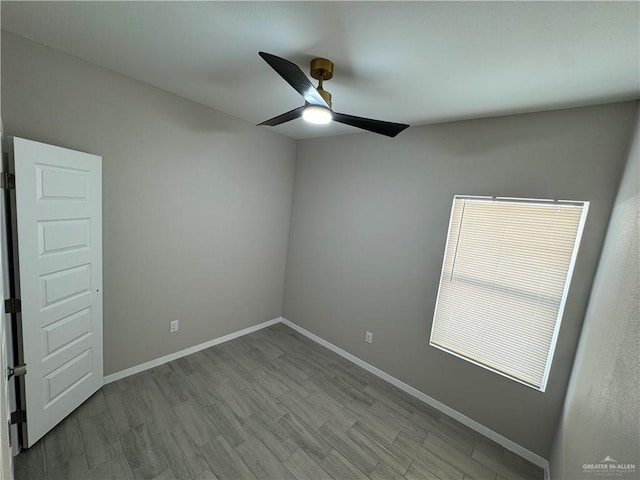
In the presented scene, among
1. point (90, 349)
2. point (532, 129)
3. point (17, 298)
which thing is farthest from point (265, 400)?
point (532, 129)

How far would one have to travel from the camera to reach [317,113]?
147 centimetres

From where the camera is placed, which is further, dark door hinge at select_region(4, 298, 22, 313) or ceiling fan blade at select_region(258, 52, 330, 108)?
dark door hinge at select_region(4, 298, 22, 313)

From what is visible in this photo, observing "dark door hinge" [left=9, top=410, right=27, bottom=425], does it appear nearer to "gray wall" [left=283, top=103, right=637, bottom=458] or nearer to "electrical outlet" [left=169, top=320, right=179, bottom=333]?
"electrical outlet" [left=169, top=320, right=179, bottom=333]

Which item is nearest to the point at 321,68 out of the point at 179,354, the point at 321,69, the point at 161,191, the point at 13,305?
the point at 321,69

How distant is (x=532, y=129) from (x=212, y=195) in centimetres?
291

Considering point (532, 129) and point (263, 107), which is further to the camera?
point (263, 107)

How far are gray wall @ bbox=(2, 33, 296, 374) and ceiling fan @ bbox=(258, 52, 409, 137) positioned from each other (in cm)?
121

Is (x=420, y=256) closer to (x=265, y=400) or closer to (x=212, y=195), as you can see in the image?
(x=265, y=400)

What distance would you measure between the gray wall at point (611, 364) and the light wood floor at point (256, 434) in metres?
0.76

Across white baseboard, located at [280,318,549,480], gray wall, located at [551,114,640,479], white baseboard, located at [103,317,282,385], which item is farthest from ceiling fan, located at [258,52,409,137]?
white baseboard, located at [103,317,282,385]

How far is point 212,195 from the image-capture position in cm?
277

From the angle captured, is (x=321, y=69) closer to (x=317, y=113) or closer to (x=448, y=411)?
(x=317, y=113)

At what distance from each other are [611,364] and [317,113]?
1.86m

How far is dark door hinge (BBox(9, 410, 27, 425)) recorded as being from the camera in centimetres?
164
